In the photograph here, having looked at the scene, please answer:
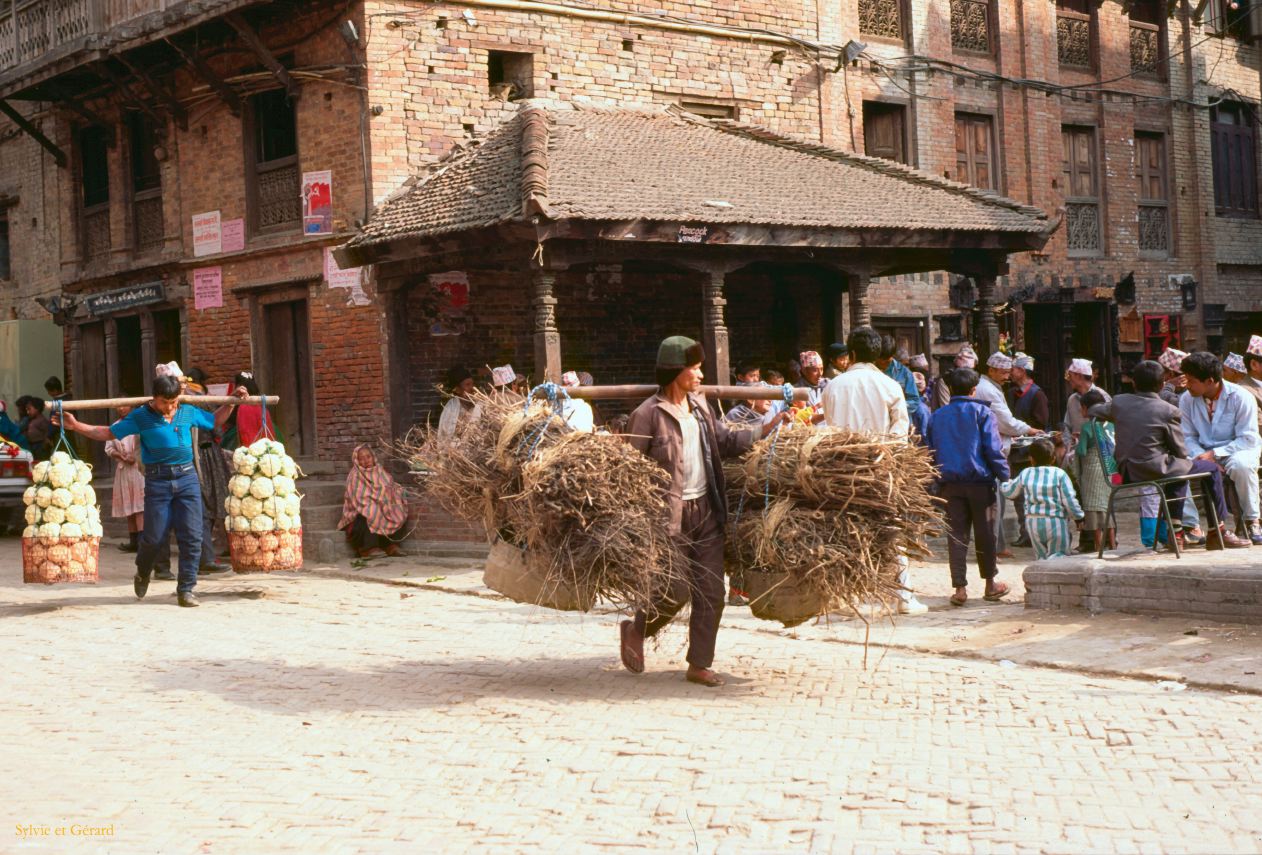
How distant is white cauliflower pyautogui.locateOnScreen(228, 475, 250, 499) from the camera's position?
35.7 ft

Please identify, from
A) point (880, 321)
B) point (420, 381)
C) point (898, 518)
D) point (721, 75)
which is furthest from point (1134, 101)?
point (898, 518)

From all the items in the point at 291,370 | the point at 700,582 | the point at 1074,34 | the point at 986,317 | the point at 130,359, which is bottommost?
the point at 700,582

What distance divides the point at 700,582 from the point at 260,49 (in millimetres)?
12354

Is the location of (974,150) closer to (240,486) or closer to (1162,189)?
(1162,189)

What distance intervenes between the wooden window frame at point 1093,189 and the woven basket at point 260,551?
53.9ft

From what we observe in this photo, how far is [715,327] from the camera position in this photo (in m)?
16.1

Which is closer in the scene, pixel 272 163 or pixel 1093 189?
pixel 272 163

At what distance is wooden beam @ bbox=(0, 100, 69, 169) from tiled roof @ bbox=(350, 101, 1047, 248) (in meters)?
8.01

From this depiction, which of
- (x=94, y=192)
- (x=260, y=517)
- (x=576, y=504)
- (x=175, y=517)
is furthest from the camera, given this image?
(x=94, y=192)

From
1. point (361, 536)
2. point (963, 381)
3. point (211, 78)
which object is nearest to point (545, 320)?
point (361, 536)

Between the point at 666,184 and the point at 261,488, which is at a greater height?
the point at 666,184

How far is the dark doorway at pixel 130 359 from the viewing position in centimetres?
2200

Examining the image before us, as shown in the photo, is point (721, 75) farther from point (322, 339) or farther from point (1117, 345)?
point (1117, 345)

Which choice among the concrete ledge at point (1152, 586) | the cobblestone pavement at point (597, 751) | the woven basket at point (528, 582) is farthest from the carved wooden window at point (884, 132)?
the woven basket at point (528, 582)
